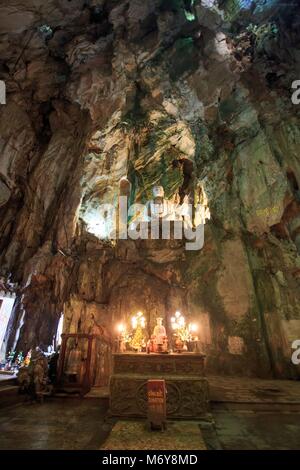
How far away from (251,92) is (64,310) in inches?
606

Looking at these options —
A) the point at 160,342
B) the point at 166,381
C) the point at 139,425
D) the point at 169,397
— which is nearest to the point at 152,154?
the point at 160,342

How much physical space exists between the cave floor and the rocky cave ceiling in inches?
203

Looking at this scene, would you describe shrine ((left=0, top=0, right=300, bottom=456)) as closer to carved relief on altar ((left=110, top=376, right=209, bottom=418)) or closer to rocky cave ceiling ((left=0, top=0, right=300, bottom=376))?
rocky cave ceiling ((left=0, top=0, right=300, bottom=376))

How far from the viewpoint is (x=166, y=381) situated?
207 inches

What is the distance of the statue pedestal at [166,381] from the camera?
199 inches

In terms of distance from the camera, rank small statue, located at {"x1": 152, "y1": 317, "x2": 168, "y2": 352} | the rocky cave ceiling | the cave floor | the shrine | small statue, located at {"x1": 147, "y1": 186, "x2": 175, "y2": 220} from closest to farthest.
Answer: the cave floor < small statue, located at {"x1": 152, "y1": 317, "x2": 168, "y2": 352} < the shrine < the rocky cave ceiling < small statue, located at {"x1": 147, "y1": 186, "x2": 175, "y2": 220}

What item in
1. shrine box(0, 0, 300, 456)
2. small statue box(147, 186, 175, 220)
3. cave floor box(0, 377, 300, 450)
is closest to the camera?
cave floor box(0, 377, 300, 450)

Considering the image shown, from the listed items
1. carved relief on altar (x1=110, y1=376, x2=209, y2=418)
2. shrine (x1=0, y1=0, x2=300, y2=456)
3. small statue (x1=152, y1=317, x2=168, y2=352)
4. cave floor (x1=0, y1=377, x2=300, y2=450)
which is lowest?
cave floor (x1=0, y1=377, x2=300, y2=450)

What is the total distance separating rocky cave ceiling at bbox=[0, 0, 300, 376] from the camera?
36.3 feet

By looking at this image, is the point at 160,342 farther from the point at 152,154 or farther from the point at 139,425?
the point at 152,154

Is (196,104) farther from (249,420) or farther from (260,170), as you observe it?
(249,420)

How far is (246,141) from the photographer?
12258 millimetres

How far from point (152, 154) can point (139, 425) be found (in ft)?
50.3

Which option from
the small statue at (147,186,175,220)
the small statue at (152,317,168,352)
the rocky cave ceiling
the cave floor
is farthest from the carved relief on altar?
the small statue at (147,186,175,220)
